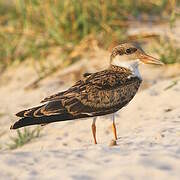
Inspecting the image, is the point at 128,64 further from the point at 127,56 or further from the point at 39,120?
the point at 39,120

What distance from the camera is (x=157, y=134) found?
5816 mm

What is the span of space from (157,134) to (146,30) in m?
3.92

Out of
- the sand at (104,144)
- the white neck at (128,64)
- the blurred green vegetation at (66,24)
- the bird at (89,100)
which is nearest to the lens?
the sand at (104,144)

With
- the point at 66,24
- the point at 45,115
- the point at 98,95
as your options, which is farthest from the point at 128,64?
the point at 66,24

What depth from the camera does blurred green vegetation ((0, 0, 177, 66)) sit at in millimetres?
9242

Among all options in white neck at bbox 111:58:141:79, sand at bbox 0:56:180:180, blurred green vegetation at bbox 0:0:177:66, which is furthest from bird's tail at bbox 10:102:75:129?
blurred green vegetation at bbox 0:0:177:66

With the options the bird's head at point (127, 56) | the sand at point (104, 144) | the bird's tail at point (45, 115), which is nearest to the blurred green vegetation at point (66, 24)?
the sand at point (104, 144)

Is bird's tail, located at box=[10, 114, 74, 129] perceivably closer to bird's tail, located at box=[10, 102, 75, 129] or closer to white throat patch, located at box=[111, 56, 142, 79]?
bird's tail, located at box=[10, 102, 75, 129]

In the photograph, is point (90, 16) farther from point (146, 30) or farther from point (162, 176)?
point (162, 176)

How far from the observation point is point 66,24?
9.32 meters

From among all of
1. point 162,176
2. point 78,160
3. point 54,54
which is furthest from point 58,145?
point 54,54

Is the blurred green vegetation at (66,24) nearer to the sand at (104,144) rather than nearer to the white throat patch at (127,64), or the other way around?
the sand at (104,144)

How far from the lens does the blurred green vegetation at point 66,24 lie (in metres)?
9.24

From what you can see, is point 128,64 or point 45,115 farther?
point 128,64
